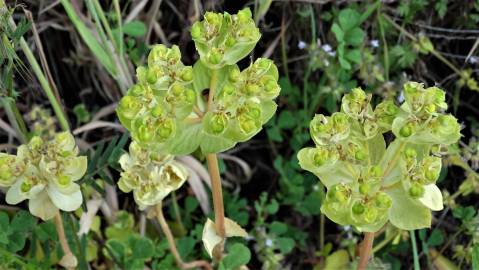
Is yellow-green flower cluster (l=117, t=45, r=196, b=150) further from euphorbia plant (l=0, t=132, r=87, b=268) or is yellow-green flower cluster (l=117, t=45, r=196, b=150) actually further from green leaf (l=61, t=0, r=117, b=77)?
green leaf (l=61, t=0, r=117, b=77)

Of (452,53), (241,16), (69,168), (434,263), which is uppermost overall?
(241,16)

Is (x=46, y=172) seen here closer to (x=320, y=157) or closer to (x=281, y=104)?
(x=320, y=157)

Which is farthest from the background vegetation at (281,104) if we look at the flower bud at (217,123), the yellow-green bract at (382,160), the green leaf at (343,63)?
the flower bud at (217,123)

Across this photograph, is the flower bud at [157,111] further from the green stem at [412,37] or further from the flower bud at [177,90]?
the green stem at [412,37]

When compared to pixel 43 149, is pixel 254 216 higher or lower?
lower

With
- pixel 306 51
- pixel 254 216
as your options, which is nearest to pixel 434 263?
pixel 254 216

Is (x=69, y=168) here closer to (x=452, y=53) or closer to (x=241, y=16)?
(x=241, y=16)
